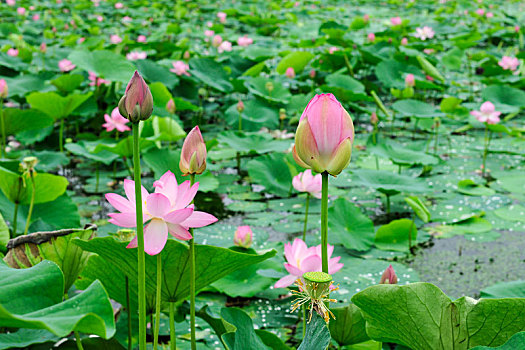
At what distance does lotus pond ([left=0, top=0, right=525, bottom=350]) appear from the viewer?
2.20ft

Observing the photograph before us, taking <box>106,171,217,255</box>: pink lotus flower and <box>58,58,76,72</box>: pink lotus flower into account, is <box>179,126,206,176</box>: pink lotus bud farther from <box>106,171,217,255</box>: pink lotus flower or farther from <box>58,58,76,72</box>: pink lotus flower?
<box>58,58,76,72</box>: pink lotus flower

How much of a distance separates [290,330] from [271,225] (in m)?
0.64

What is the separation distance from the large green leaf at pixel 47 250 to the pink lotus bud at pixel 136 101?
396 mm

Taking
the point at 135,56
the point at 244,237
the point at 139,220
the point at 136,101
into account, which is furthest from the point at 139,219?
the point at 135,56

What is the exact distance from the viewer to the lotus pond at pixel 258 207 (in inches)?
26.4

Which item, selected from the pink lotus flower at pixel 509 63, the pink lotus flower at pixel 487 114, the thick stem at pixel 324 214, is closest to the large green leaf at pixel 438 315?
the thick stem at pixel 324 214

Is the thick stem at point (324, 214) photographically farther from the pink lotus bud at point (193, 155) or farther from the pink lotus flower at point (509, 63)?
the pink lotus flower at point (509, 63)

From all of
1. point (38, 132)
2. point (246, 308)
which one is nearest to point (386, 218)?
point (246, 308)

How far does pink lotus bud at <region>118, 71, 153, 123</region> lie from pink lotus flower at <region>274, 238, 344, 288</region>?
510mm

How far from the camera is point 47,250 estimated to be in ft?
3.08

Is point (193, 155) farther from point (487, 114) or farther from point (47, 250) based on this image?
point (487, 114)

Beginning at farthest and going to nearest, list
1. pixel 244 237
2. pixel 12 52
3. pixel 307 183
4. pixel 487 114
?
pixel 12 52 → pixel 487 114 → pixel 307 183 → pixel 244 237

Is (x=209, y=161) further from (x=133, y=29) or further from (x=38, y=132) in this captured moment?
(x=133, y=29)

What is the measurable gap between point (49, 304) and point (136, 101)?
279mm
